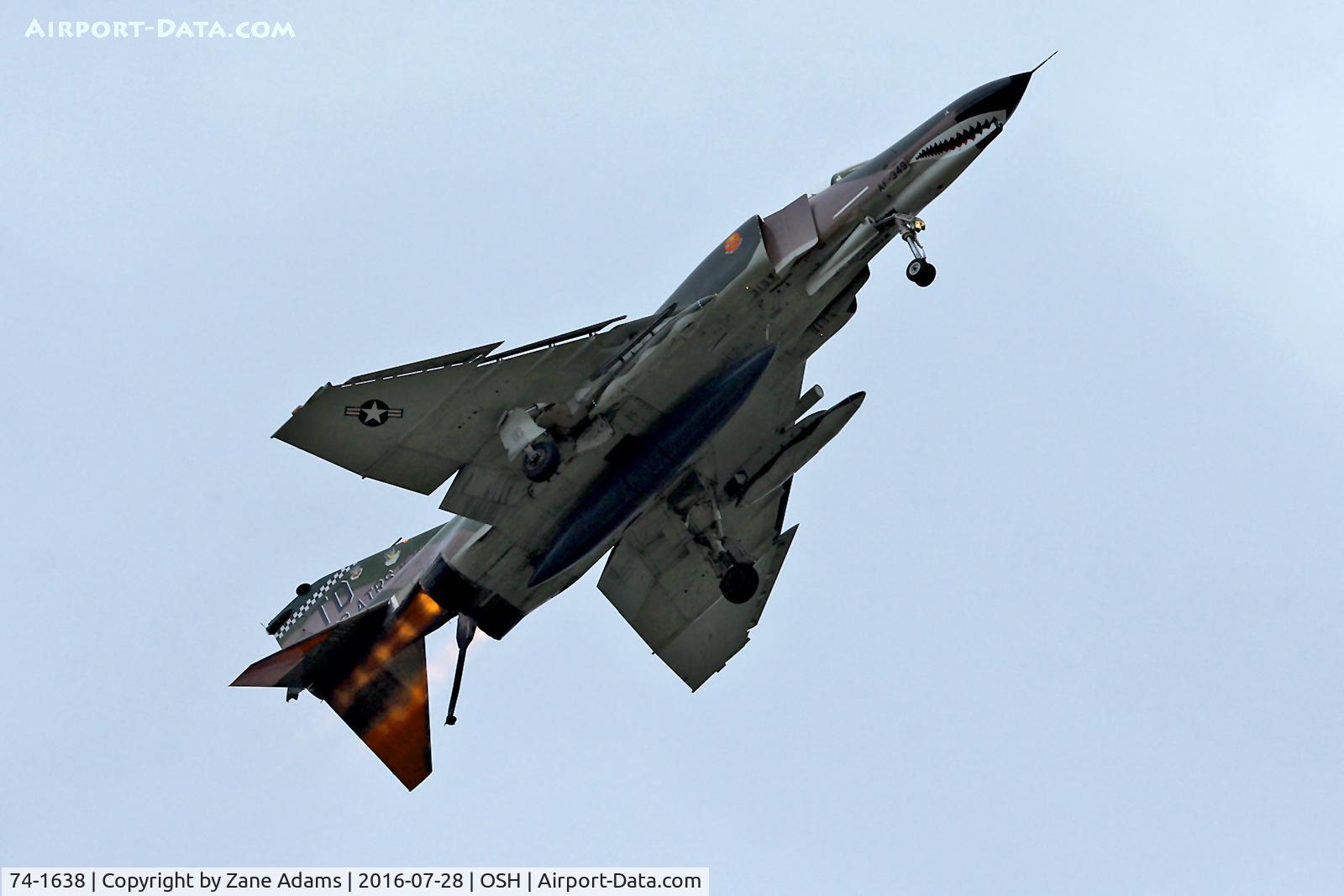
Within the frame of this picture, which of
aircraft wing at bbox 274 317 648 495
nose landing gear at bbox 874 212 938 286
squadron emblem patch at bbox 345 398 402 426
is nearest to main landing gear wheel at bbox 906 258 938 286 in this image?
nose landing gear at bbox 874 212 938 286

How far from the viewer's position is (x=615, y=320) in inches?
1201

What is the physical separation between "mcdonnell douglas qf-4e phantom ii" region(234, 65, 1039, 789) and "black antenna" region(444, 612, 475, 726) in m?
0.04

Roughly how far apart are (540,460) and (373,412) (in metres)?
3.01

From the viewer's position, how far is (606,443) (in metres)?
30.7

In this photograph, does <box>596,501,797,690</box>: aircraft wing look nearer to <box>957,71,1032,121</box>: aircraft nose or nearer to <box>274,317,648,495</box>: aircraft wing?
<box>274,317,648,495</box>: aircraft wing

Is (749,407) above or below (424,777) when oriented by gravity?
above

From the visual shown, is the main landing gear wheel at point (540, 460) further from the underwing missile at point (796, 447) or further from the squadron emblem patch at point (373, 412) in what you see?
the underwing missile at point (796, 447)

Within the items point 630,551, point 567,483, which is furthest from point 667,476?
point 630,551

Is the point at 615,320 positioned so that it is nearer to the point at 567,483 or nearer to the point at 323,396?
the point at 567,483

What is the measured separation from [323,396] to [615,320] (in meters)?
5.09

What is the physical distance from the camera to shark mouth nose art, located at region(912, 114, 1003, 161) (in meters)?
29.1

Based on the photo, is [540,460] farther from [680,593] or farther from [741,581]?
[680,593]

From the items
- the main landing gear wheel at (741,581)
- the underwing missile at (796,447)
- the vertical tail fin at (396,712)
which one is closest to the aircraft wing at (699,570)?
the underwing missile at (796,447)

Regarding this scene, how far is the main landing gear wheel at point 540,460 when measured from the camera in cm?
3034
